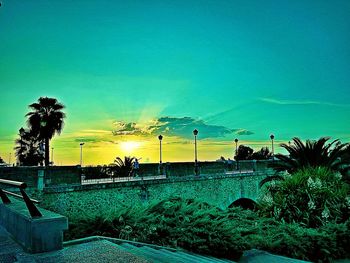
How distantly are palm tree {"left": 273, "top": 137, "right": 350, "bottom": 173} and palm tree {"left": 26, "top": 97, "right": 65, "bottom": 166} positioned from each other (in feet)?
79.4

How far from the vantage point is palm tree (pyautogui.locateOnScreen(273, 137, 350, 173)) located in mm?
14289

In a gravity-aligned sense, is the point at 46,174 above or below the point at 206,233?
above

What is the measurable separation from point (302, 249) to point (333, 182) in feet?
15.4

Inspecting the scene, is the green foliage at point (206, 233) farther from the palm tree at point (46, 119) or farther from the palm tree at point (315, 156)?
the palm tree at point (46, 119)

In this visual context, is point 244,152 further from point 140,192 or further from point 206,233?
point 206,233

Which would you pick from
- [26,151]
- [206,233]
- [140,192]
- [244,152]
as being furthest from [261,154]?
[206,233]

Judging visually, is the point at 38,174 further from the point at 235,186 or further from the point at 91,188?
the point at 235,186

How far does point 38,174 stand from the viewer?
1380cm

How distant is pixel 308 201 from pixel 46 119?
2732cm

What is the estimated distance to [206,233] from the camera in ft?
24.2

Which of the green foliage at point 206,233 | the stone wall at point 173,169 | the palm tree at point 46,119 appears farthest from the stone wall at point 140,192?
the palm tree at point 46,119

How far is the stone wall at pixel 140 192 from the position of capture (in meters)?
14.3

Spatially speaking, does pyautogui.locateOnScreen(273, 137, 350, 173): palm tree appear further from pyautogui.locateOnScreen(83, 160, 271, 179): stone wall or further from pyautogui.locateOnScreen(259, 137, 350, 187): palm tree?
pyautogui.locateOnScreen(83, 160, 271, 179): stone wall

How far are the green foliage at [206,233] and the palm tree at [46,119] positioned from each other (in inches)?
1019
